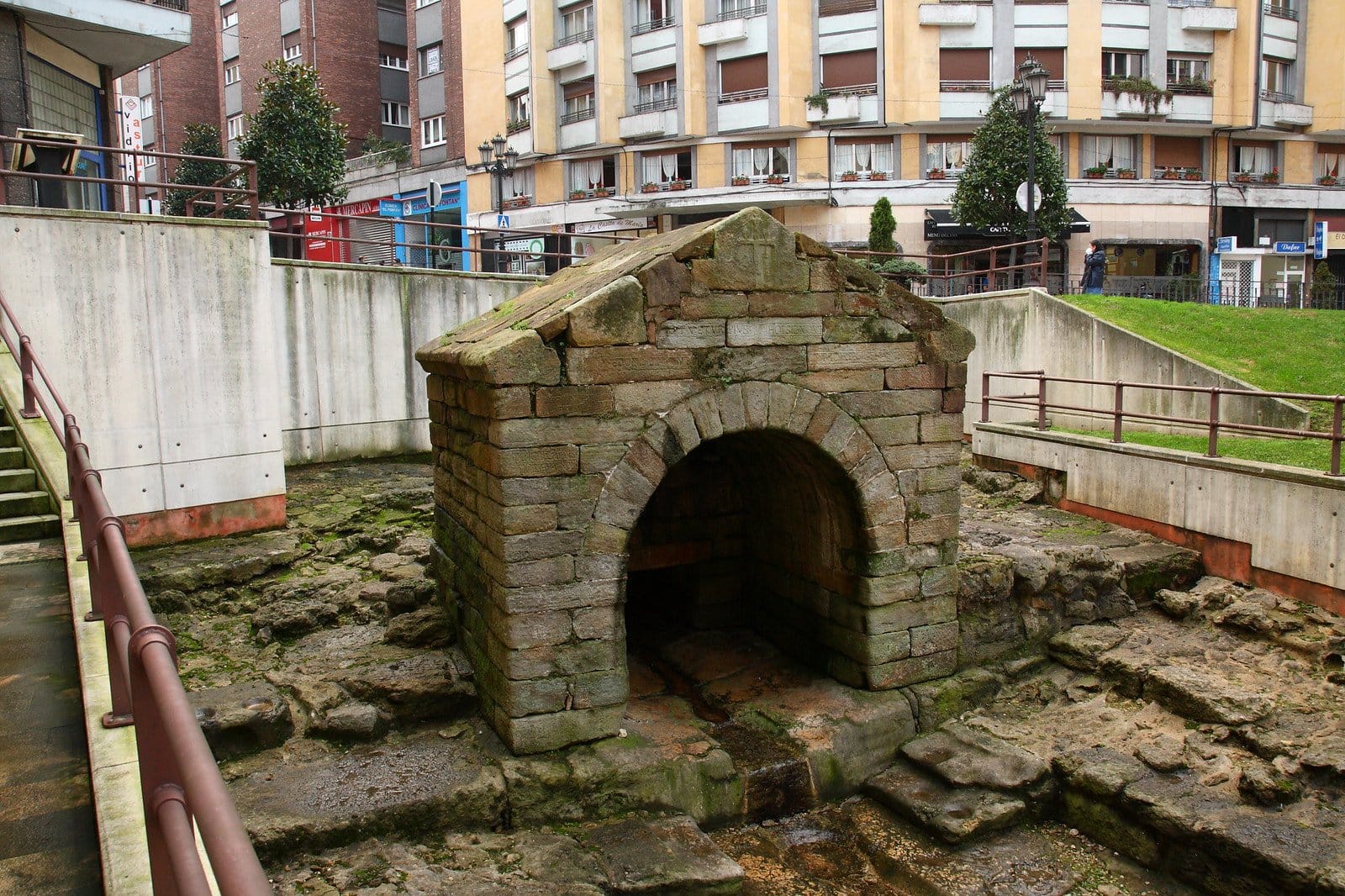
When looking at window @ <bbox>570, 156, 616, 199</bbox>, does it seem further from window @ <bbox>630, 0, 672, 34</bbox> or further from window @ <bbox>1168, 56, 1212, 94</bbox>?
window @ <bbox>1168, 56, 1212, 94</bbox>

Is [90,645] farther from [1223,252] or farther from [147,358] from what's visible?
[1223,252]

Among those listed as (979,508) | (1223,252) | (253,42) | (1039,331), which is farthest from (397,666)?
(253,42)

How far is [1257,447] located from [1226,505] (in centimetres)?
206

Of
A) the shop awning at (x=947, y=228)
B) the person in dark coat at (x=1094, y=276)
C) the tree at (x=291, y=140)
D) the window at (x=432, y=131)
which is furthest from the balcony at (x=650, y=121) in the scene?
the person in dark coat at (x=1094, y=276)

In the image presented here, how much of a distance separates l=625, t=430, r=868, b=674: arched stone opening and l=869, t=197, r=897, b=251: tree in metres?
16.6

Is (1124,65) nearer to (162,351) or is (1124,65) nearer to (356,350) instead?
(356,350)

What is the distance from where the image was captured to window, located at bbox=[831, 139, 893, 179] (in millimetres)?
29250

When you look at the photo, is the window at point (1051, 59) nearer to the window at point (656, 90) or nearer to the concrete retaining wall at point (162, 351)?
the window at point (656, 90)

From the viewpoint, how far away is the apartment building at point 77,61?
43.7 ft

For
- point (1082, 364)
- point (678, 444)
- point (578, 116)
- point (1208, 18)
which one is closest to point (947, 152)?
point (1208, 18)

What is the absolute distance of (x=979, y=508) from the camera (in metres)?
13.1

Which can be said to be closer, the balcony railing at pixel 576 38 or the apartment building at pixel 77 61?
the apartment building at pixel 77 61

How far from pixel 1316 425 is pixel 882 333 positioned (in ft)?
28.7

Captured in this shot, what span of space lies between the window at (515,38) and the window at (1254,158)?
872 inches
